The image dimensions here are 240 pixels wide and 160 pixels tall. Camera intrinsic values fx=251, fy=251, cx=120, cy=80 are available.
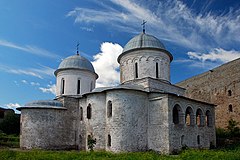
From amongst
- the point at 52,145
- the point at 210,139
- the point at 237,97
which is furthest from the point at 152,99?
the point at 237,97

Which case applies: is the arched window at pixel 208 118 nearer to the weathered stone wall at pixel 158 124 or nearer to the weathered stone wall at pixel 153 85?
the weathered stone wall at pixel 153 85

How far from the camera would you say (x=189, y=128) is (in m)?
17.8

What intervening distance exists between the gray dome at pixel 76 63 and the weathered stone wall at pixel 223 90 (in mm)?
14331

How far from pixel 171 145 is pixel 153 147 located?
4.11 ft

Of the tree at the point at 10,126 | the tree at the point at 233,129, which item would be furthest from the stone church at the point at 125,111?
the tree at the point at 10,126

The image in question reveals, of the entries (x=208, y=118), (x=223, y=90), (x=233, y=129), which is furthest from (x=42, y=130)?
(x=223, y=90)

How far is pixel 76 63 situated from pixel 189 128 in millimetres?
10933

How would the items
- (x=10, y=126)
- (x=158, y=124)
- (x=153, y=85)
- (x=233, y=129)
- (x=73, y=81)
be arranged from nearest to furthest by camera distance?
(x=158, y=124)
(x=153, y=85)
(x=73, y=81)
(x=233, y=129)
(x=10, y=126)

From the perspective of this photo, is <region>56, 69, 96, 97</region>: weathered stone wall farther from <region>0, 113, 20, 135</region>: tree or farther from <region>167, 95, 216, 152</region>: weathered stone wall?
<region>0, 113, 20, 135</region>: tree

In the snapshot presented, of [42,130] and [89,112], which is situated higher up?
[89,112]

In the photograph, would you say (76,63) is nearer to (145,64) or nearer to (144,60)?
(144,60)

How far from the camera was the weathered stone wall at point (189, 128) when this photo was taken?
16109 millimetres

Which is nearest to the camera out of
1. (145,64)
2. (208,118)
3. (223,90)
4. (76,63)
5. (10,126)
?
(145,64)

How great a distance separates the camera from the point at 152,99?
17.0 metres
